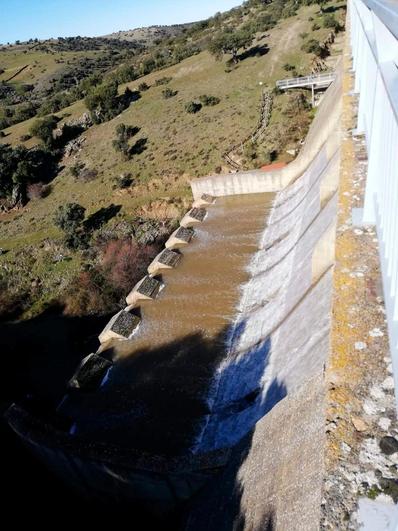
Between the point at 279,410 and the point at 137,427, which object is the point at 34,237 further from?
the point at 279,410

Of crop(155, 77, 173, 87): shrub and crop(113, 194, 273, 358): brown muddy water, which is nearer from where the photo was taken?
crop(113, 194, 273, 358): brown muddy water

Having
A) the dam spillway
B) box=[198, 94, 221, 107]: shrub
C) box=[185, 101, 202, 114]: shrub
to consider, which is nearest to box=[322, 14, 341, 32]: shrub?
box=[198, 94, 221, 107]: shrub

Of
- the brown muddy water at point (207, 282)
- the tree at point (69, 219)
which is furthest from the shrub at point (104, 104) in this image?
the brown muddy water at point (207, 282)

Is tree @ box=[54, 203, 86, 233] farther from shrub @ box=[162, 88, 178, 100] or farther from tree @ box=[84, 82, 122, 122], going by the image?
shrub @ box=[162, 88, 178, 100]

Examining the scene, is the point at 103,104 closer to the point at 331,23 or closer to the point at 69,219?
the point at 69,219

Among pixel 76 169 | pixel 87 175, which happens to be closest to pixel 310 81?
pixel 87 175
